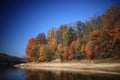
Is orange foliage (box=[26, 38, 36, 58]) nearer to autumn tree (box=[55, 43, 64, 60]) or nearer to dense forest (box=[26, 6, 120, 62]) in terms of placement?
dense forest (box=[26, 6, 120, 62])

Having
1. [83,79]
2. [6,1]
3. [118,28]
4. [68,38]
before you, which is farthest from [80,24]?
[83,79]

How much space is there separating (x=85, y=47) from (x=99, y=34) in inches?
120

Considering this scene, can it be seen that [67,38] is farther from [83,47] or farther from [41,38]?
[41,38]

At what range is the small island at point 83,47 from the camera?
20.5 m

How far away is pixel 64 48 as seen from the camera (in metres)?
29.0

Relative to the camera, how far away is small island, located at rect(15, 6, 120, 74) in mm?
20500

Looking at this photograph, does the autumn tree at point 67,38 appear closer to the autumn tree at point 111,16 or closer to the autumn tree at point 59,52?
the autumn tree at point 59,52

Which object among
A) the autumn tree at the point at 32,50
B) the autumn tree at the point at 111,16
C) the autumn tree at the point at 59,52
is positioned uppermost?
the autumn tree at the point at 111,16

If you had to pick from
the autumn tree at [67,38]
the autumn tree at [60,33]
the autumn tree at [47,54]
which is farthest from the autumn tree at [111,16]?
the autumn tree at [47,54]

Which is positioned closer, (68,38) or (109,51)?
(109,51)

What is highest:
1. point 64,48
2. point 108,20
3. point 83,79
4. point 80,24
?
point 80,24

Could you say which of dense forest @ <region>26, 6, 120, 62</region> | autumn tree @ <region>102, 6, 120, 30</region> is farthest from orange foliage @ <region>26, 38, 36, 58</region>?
autumn tree @ <region>102, 6, 120, 30</region>

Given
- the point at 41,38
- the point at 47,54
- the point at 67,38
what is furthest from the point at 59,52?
the point at 41,38

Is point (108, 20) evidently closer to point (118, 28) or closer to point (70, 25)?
point (118, 28)
